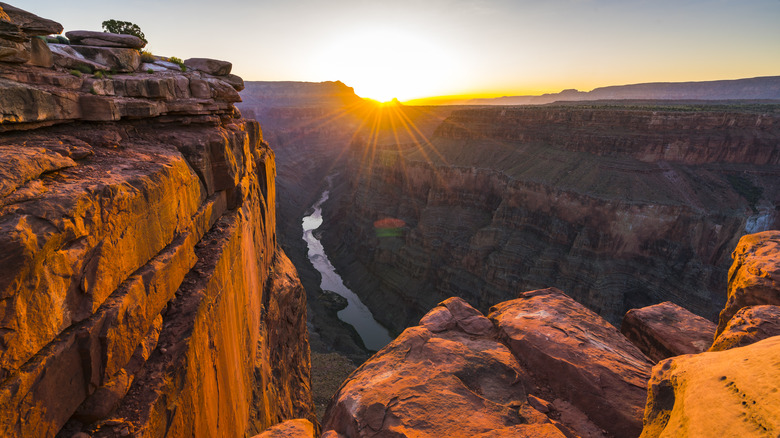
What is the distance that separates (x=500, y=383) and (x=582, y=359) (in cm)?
206

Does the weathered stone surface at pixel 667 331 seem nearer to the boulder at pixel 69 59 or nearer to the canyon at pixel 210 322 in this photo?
the canyon at pixel 210 322

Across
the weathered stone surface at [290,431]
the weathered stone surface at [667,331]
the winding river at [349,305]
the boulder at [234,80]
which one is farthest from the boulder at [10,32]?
the winding river at [349,305]

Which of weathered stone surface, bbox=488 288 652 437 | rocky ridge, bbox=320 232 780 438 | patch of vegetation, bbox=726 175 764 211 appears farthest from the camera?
patch of vegetation, bbox=726 175 764 211

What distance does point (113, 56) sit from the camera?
9.15 meters

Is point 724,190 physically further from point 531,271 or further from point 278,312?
point 278,312

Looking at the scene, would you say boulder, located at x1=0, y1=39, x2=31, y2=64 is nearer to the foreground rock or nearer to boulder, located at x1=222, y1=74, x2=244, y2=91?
the foreground rock

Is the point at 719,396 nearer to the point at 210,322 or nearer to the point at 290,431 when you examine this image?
the point at 290,431

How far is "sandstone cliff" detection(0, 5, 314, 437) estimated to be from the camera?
13.1 feet

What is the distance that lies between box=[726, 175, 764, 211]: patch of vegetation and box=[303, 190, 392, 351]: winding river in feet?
124

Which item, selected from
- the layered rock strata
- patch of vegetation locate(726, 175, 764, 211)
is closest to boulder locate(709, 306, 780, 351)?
the layered rock strata

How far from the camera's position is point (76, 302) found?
4.52 metres

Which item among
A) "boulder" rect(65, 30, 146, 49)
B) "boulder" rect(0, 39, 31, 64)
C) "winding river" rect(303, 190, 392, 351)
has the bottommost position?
"winding river" rect(303, 190, 392, 351)

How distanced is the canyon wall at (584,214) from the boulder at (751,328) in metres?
27.0

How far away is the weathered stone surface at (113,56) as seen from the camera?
28.9 ft
